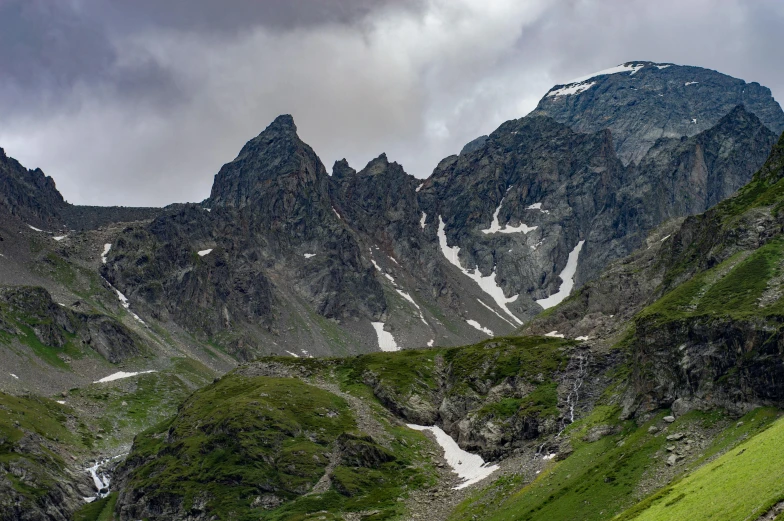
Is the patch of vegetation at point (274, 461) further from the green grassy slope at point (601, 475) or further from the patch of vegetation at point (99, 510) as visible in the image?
the green grassy slope at point (601, 475)

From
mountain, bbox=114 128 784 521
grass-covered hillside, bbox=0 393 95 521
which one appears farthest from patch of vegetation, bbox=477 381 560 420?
grass-covered hillside, bbox=0 393 95 521

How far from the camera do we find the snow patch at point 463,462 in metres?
117

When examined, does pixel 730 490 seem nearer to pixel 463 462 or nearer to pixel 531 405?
pixel 463 462

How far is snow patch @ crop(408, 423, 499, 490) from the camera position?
116750mm

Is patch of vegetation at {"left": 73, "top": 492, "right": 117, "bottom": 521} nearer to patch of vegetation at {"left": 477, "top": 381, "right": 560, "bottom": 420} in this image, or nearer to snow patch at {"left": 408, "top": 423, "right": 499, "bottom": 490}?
snow patch at {"left": 408, "top": 423, "right": 499, "bottom": 490}

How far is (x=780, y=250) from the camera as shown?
121 meters

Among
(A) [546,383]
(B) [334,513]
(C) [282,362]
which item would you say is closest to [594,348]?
(A) [546,383]

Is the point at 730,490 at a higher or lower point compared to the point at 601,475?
higher

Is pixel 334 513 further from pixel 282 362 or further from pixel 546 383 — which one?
pixel 282 362

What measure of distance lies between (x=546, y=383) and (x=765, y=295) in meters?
49.2

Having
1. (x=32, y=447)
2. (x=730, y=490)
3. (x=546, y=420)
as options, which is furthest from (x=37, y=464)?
(x=730, y=490)

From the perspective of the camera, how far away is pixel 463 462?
4968 inches

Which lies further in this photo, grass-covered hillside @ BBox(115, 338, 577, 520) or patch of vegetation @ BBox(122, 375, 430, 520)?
grass-covered hillside @ BBox(115, 338, 577, 520)

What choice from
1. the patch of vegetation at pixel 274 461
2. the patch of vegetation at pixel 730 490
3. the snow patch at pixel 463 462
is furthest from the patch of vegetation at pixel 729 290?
the patch of vegetation at pixel 274 461
